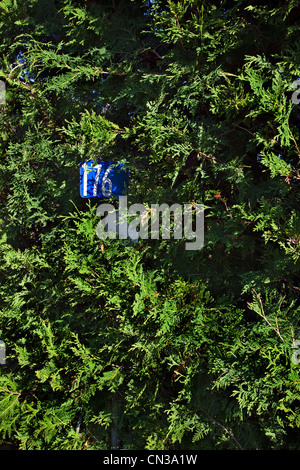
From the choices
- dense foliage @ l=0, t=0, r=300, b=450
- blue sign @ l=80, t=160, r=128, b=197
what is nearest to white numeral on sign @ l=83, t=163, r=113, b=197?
blue sign @ l=80, t=160, r=128, b=197

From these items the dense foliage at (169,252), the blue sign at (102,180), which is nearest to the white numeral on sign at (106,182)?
the blue sign at (102,180)

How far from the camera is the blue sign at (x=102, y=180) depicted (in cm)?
489

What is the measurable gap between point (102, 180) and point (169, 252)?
125 centimetres

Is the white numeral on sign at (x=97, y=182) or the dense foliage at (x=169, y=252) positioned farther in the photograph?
the white numeral on sign at (x=97, y=182)

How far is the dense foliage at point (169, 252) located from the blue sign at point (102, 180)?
0.18m

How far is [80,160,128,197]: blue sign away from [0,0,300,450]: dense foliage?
0.18 metres

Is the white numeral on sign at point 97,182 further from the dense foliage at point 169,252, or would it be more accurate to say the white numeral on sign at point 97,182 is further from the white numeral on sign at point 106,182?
the dense foliage at point 169,252

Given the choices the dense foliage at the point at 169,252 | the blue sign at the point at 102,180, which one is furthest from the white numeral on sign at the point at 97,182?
the dense foliage at the point at 169,252

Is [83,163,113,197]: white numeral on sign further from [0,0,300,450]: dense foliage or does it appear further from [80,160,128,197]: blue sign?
[0,0,300,450]: dense foliage

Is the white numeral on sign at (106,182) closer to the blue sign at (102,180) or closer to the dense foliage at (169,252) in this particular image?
the blue sign at (102,180)

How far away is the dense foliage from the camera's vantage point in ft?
11.8

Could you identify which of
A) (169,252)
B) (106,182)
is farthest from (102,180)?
(169,252)

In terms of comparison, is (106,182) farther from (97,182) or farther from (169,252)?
(169,252)

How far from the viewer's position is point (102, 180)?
4930 mm
